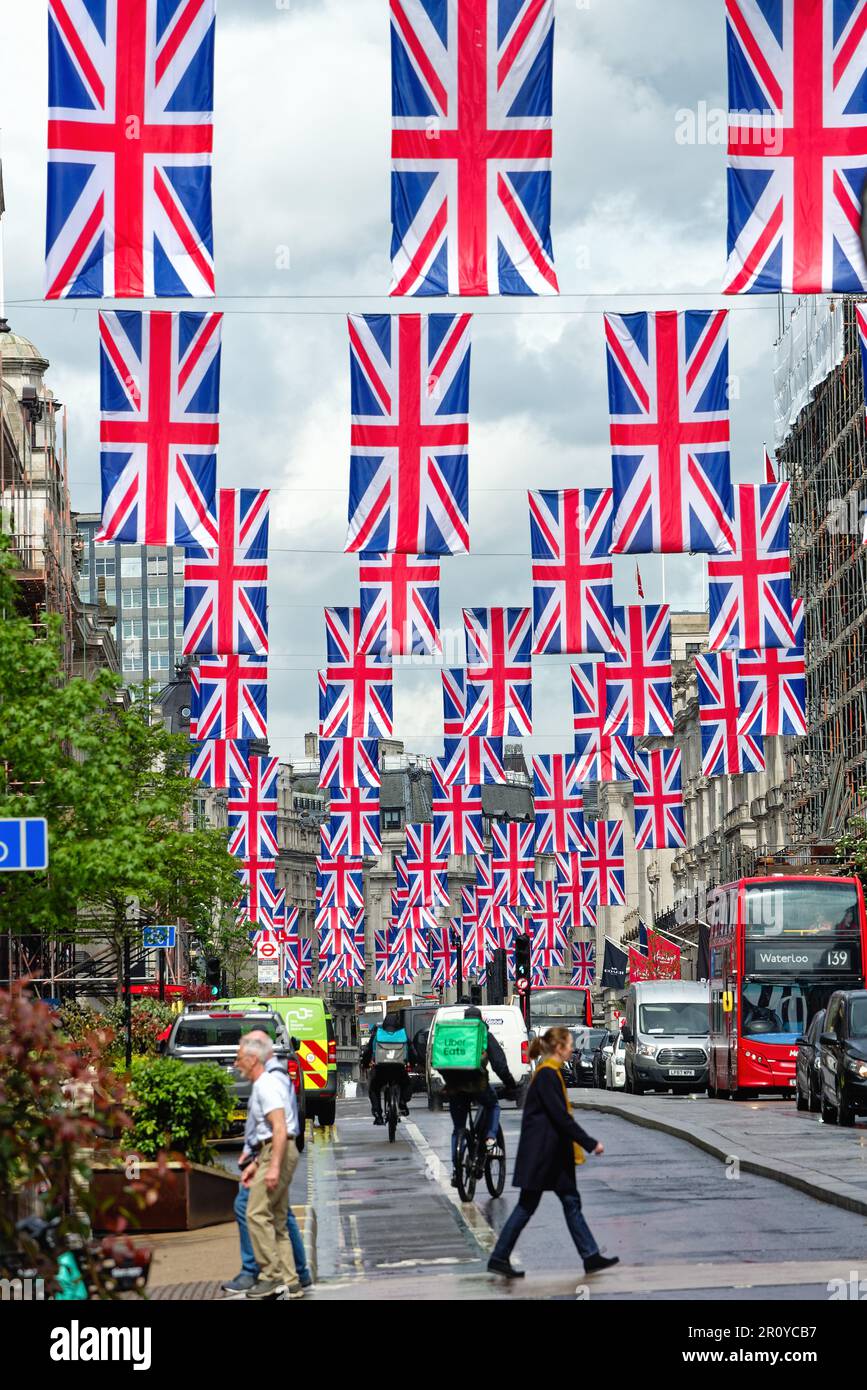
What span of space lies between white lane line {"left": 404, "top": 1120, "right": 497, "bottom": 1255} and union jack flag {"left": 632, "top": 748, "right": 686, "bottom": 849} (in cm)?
1698

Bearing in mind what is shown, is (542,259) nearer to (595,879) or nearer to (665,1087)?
(665,1087)

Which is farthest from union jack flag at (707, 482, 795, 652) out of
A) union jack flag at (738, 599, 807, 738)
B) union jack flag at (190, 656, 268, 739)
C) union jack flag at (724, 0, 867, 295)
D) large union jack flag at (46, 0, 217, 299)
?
large union jack flag at (46, 0, 217, 299)

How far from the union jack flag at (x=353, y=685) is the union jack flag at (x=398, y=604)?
864 centimetres

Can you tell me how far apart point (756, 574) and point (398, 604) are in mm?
7655

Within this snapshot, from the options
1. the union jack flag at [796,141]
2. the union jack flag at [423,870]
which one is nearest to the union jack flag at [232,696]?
the union jack flag at [796,141]

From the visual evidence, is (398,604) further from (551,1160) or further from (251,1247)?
(251,1247)

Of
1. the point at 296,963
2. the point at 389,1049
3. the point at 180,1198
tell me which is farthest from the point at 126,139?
the point at 296,963

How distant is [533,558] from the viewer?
34875 millimetres

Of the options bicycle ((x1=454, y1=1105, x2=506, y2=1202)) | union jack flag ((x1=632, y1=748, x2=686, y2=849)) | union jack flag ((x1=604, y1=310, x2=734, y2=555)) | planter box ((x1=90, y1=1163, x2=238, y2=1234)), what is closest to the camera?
planter box ((x1=90, y1=1163, x2=238, y2=1234))

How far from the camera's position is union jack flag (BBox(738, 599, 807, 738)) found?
45844 mm

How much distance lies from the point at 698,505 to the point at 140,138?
828cm

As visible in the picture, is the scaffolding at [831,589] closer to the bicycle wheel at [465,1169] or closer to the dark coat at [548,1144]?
the bicycle wheel at [465,1169]

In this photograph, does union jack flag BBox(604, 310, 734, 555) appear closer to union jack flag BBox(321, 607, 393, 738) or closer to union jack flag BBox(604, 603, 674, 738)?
union jack flag BBox(604, 603, 674, 738)

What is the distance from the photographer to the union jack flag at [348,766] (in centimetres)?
5081
